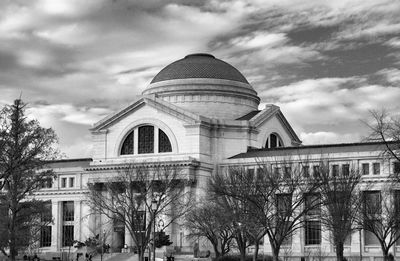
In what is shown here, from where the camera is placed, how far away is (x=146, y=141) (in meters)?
112

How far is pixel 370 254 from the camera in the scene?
306 feet

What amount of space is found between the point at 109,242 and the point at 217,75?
98.5 feet

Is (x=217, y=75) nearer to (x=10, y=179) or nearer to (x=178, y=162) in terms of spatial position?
(x=178, y=162)

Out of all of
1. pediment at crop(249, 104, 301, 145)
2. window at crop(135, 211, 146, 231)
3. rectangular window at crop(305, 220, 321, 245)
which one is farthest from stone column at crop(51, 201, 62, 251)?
rectangular window at crop(305, 220, 321, 245)

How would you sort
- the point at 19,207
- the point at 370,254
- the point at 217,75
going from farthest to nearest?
1. the point at 217,75
2. the point at 370,254
3. the point at 19,207

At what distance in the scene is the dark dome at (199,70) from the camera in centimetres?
11775

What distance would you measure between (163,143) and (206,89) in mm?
11840

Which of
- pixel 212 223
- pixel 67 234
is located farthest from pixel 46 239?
pixel 212 223

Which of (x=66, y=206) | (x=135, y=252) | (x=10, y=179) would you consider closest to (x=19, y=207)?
(x=10, y=179)

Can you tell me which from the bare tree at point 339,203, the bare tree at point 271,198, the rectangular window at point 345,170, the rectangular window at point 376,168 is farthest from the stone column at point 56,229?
the bare tree at point 339,203

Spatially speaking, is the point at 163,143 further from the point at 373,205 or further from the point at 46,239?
the point at 373,205

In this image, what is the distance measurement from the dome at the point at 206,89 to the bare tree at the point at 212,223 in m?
29.4

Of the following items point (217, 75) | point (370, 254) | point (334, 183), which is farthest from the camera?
point (217, 75)

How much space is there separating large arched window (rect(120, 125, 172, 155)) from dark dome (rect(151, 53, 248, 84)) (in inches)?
448
